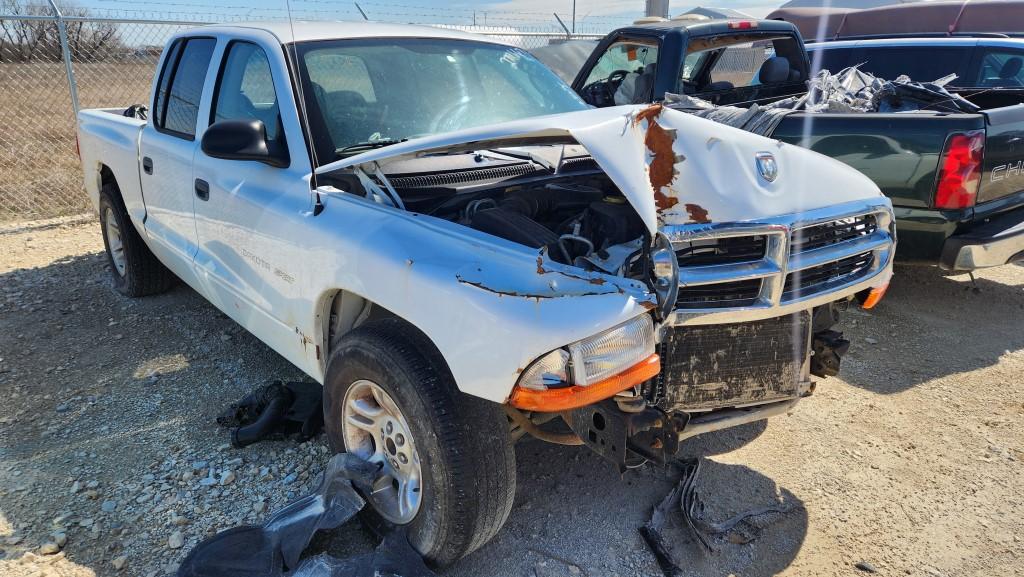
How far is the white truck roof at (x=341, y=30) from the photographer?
11.1ft

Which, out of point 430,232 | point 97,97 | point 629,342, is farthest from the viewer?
point 97,97

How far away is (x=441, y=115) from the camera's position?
133 inches

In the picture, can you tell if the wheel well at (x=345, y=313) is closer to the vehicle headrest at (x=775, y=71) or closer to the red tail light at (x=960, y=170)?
the red tail light at (x=960, y=170)

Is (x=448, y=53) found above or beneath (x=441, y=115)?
above

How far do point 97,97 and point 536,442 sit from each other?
1599 centimetres

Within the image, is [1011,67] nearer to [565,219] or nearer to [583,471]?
[565,219]

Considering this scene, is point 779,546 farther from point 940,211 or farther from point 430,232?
point 940,211

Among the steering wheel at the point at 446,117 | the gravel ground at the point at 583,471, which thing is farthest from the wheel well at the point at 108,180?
the steering wheel at the point at 446,117

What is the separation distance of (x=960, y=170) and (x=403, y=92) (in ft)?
10.7

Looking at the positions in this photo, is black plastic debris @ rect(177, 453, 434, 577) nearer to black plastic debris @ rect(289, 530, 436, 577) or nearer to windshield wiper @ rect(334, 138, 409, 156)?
black plastic debris @ rect(289, 530, 436, 577)

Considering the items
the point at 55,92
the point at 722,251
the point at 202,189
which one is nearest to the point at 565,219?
the point at 722,251

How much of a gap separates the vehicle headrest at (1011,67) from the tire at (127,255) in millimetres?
7615

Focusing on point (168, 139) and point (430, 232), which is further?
point (168, 139)

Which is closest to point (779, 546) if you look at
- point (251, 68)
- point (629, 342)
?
point (629, 342)
